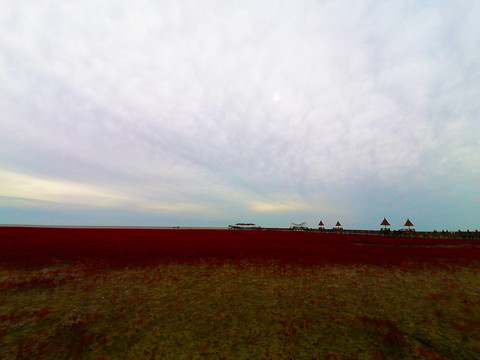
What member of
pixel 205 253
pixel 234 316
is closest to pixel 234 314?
pixel 234 316

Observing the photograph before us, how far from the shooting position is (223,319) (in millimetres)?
6512

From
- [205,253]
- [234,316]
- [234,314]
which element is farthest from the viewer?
[205,253]

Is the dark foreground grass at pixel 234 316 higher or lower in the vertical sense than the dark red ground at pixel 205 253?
lower

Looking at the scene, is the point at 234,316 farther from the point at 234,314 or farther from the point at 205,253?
the point at 205,253

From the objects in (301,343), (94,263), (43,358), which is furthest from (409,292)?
(94,263)

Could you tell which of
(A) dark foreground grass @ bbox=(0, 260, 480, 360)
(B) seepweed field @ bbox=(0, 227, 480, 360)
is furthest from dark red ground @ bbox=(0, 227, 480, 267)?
(A) dark foreground grass @ bbox=(0, 260, 480, 360)

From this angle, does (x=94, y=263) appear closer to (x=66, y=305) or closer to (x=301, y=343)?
(x=66, y=305)

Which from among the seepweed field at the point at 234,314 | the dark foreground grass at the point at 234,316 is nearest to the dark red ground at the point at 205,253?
the seepweed field at the point at 234,314

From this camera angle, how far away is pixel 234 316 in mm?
6715

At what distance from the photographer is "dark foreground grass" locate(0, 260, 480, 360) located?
506 cm

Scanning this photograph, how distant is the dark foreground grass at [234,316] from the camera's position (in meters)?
5.06

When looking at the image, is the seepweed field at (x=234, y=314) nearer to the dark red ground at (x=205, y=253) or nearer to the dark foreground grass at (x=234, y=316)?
the dark foreground grass at (x=234, y=316)

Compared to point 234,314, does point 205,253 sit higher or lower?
→ higher

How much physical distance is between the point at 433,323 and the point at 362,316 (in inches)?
69.2
